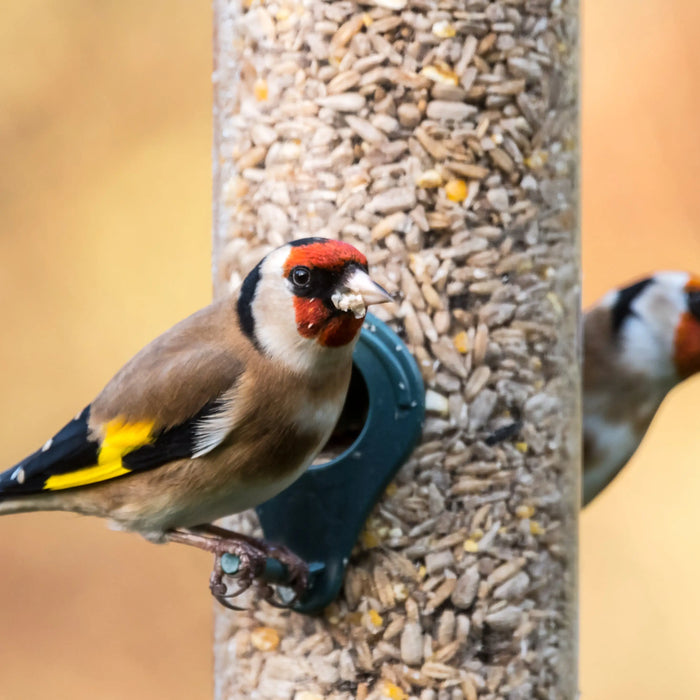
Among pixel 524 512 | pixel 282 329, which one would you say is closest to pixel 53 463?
pixel 282 329

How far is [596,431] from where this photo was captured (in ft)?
10.7

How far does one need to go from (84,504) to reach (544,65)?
1.21m

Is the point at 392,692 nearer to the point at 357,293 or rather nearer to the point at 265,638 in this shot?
the point at 265,638

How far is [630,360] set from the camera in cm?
339

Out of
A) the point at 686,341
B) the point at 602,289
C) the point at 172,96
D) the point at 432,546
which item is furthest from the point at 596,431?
the point at 172,96

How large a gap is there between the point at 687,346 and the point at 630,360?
0.19 metres

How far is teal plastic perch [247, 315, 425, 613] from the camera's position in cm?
259

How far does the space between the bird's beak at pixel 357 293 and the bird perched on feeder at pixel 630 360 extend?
1.11 metres

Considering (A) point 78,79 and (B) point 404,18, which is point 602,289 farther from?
(B) point 404,18

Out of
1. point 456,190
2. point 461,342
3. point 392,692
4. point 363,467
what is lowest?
point 392,692

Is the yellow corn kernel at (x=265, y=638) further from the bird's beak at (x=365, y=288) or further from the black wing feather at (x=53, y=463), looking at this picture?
the bird's beak at (x=365, y=288)

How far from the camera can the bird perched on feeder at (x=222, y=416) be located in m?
2.42

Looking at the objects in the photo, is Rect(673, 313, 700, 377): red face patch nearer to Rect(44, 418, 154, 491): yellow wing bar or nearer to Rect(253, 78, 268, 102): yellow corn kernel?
Rect(253, 78, 268, 102): yellow corn kernel

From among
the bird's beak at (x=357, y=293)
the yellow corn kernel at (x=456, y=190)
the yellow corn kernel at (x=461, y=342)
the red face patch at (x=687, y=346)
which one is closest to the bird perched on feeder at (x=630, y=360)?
the red face patch at (x=687, y=346)
